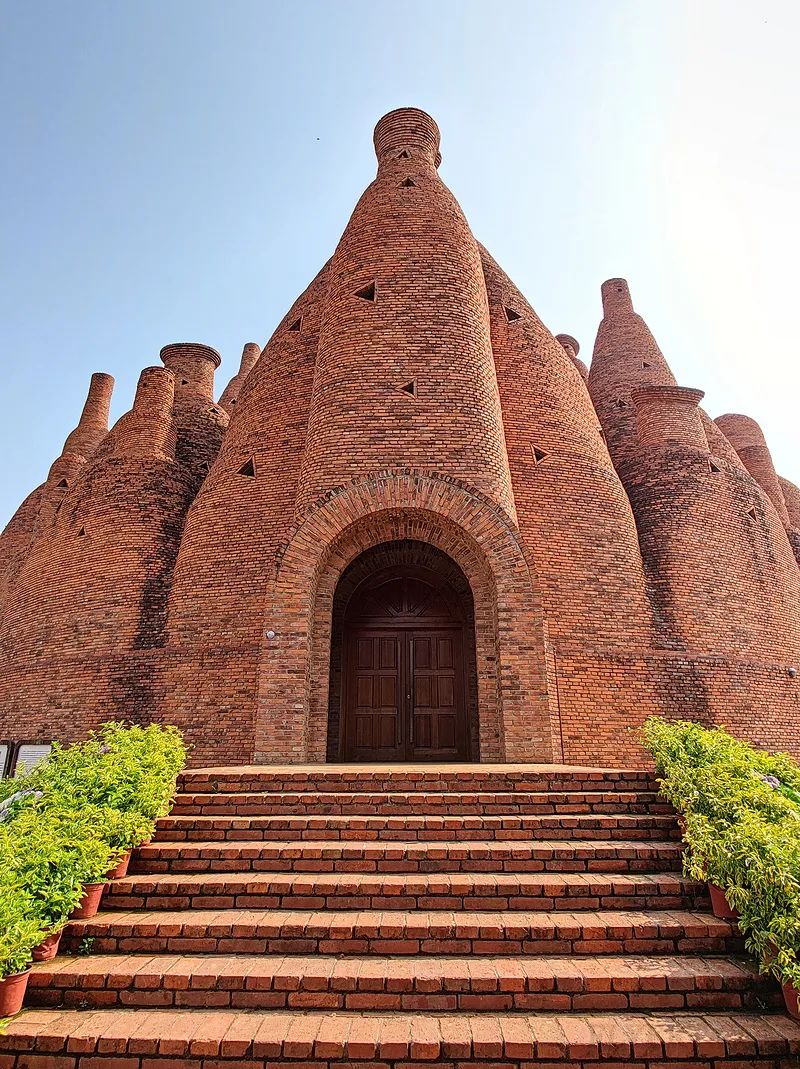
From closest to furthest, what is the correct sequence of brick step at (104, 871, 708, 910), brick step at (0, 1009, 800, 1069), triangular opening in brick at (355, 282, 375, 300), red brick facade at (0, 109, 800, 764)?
brick step at (0, 1009, 800, 1069)
brick step at (104, 871, 708, 910)
red brick facade at (0, 109, 800, 764)
triangular opening in brick at (355, 282, 375, 300)

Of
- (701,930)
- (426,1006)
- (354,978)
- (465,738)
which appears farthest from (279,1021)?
(465,738)

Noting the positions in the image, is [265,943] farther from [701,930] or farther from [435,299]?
[435,299]

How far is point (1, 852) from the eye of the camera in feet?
12.7

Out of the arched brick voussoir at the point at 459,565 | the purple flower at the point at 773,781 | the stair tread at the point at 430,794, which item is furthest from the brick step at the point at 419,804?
the arched brick voussoir at the point at 459,565

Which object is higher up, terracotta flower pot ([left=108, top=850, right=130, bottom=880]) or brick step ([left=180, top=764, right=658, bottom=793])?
brick step ([left=180, top=764, right=658, bottom=793])

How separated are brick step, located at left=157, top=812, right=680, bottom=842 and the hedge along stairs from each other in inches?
0.6

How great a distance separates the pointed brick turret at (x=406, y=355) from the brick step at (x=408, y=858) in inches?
221

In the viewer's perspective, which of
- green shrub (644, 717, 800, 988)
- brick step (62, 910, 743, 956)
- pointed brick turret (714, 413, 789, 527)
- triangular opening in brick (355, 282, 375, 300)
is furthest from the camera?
pointed brick turret (714, 413, 789, 527)

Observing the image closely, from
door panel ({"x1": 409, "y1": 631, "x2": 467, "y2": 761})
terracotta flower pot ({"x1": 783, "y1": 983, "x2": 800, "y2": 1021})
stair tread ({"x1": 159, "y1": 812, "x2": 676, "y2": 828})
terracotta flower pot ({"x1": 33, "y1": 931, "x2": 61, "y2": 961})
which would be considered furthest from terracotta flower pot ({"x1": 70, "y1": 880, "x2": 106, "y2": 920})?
door panel ({"x1": 409, "y1": 631, "x2": 467, "y2": 761})

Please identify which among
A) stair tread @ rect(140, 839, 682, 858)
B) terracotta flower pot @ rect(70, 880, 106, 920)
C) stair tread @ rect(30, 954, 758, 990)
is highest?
stair tread @ rect(140, 839, 682, 858)

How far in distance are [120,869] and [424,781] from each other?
2686 millimetres

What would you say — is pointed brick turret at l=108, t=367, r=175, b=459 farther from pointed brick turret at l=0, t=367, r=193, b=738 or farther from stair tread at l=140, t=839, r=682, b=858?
stair tread at l=140, t=839, r=682, b=858

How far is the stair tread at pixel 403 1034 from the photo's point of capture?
3092 millimetres

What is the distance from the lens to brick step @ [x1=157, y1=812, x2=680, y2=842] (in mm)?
5262
